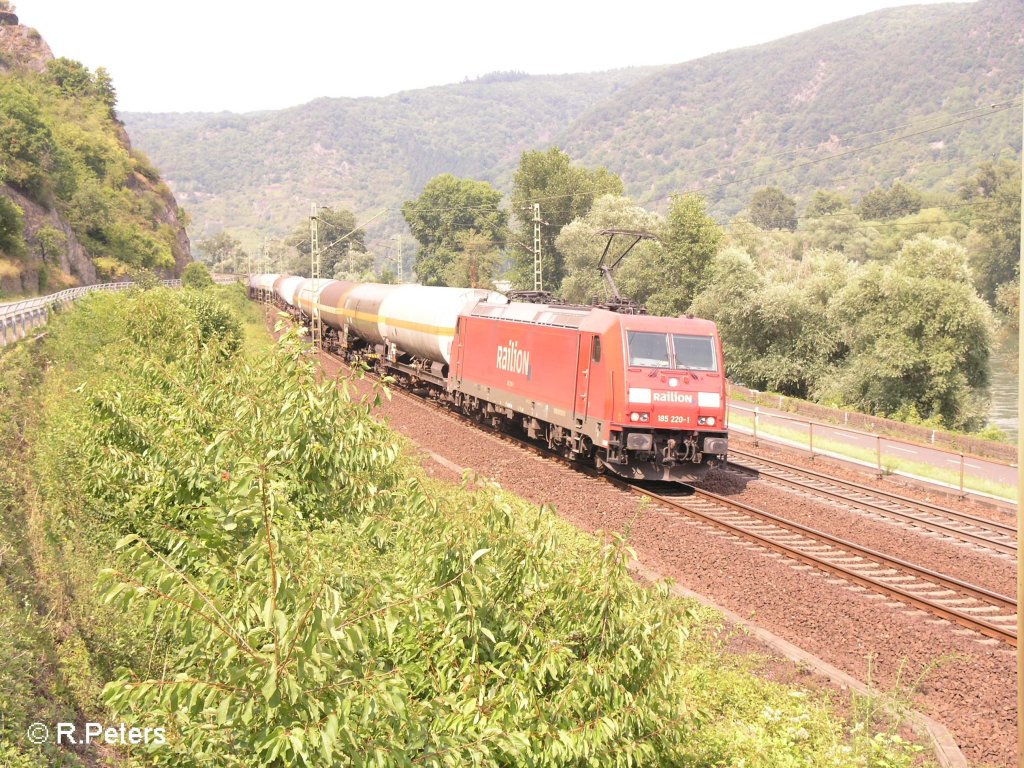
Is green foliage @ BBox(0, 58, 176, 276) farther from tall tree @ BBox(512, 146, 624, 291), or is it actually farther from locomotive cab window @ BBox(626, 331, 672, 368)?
locomotive cab window @ BBox(626, 331, 672, 368)

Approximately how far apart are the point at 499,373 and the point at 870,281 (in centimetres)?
2706

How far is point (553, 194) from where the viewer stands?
3642 inches

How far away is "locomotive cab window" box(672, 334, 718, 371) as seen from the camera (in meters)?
18.6

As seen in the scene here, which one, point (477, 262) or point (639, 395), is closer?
point (639, 395)

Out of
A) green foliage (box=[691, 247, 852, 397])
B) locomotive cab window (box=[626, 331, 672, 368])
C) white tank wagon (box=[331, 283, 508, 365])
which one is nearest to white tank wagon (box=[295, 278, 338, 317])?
white tank wagon (box=[331, 283, 508, 365])

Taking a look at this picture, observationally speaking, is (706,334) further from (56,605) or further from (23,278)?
(23,278)

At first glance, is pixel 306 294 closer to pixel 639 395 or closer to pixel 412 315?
pixel 412 315

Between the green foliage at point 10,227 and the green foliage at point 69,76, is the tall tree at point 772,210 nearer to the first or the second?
the green foliage at point 69,76

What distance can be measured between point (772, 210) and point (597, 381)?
190 metres

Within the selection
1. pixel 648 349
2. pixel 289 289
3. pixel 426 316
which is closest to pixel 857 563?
pixel 648 349

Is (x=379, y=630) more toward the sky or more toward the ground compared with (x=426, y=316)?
more toward the ground

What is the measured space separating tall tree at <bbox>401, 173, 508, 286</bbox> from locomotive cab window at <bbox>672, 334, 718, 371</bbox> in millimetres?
106392

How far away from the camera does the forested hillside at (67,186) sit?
183 feet

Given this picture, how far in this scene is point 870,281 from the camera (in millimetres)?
43469
